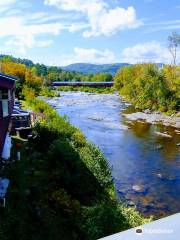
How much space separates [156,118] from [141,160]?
32147mm

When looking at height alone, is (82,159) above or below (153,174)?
above

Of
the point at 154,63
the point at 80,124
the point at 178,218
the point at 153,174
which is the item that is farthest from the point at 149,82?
the point at 178,218

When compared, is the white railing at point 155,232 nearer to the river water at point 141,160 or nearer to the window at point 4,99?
the window at point 4,99

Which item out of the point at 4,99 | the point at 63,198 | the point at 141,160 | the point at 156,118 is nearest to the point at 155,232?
the point at 63,198

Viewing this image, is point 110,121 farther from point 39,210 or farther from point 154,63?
point 39,210

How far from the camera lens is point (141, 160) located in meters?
36.9

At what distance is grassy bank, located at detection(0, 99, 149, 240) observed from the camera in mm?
17531

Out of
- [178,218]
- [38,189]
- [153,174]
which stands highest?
[178,218]

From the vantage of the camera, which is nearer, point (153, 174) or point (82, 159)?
point (82, 159)

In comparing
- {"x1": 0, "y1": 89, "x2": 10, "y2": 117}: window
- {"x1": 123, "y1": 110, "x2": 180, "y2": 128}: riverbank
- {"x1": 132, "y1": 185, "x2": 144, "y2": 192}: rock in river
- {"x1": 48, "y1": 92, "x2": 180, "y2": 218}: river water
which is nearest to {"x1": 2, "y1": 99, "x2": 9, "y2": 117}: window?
{"x1": 0, "y1": 89, "x2": 10, "y2": 117}: window

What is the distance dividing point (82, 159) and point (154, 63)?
6341 centimetres

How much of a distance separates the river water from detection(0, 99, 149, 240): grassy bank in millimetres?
3464

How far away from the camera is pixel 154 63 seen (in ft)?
280

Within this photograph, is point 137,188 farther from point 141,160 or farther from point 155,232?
point 155,232
